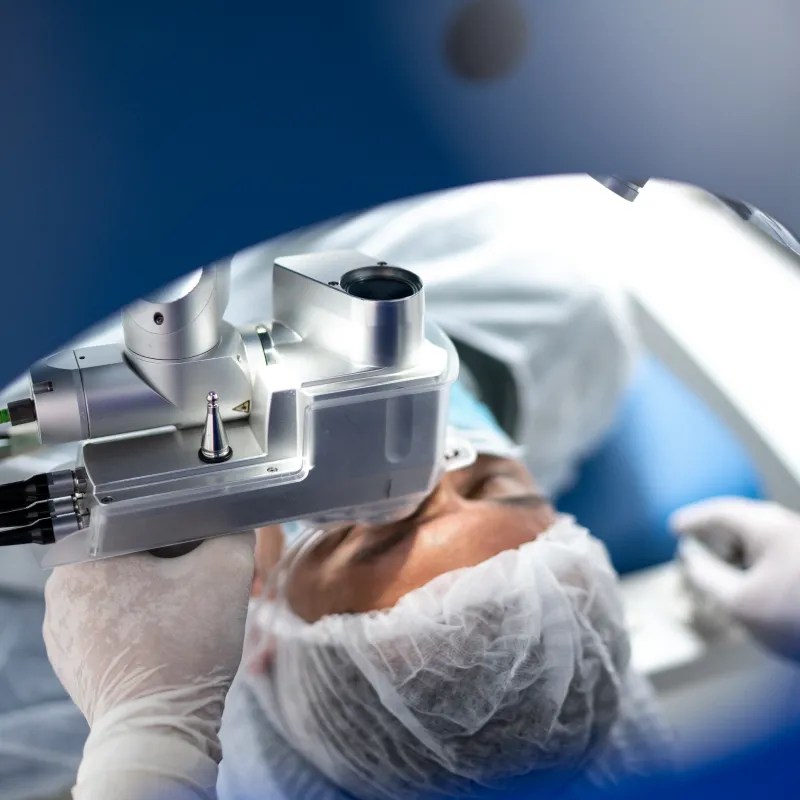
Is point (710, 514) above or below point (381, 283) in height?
below

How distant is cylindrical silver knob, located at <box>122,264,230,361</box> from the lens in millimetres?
779

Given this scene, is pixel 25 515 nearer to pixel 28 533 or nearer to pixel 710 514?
pixel 28 533

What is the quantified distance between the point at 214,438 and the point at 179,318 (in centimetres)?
12

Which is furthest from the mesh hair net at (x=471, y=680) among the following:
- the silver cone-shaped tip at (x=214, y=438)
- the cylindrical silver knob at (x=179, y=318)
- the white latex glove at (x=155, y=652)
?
the cylindrical silver knob at (x=179, y=318)

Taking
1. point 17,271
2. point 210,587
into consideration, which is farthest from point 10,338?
point 210,587

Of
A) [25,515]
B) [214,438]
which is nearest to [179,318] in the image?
[214,438]

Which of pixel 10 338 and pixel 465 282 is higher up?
pixel 10 338

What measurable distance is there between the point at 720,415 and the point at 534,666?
0.73 metres

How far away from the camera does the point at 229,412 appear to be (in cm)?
90

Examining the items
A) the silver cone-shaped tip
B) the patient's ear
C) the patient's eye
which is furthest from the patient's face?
the silver cone-shaped tip

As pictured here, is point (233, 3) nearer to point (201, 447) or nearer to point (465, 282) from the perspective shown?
point (201, 447)

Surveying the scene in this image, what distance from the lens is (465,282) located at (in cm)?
153

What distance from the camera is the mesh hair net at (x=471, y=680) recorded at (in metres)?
0.99

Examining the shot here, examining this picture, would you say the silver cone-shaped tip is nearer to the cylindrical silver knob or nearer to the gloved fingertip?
the cylindrical silver knob
